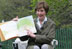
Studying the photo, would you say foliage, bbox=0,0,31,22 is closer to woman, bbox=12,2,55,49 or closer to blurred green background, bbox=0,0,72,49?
→ blurred green background, bbox=0,0,72,49

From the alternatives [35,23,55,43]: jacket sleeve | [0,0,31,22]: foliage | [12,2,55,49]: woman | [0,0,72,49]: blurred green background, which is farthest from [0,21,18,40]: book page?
[0,0,31,22]: foliage

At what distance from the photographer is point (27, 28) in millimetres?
3809

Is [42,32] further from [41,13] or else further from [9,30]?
[9,30]

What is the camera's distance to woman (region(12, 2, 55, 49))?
3.84 metres

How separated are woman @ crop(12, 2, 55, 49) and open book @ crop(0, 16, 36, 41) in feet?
0.50

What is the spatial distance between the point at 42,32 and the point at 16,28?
47 centimetres

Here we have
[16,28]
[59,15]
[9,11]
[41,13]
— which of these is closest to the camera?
[16,28]

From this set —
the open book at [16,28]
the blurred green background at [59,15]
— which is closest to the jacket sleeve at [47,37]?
the open book at [16,28]

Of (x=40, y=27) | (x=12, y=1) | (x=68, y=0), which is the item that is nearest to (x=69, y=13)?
(x=68, y=0)

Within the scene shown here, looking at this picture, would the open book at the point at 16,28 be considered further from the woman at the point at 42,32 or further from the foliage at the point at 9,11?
the foliage at the point at 9,11

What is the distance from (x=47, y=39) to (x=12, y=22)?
2.15 ft

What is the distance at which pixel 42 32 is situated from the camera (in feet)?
12.9

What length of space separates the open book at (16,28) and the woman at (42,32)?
15cm

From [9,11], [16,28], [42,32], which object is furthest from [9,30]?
[9,11]
